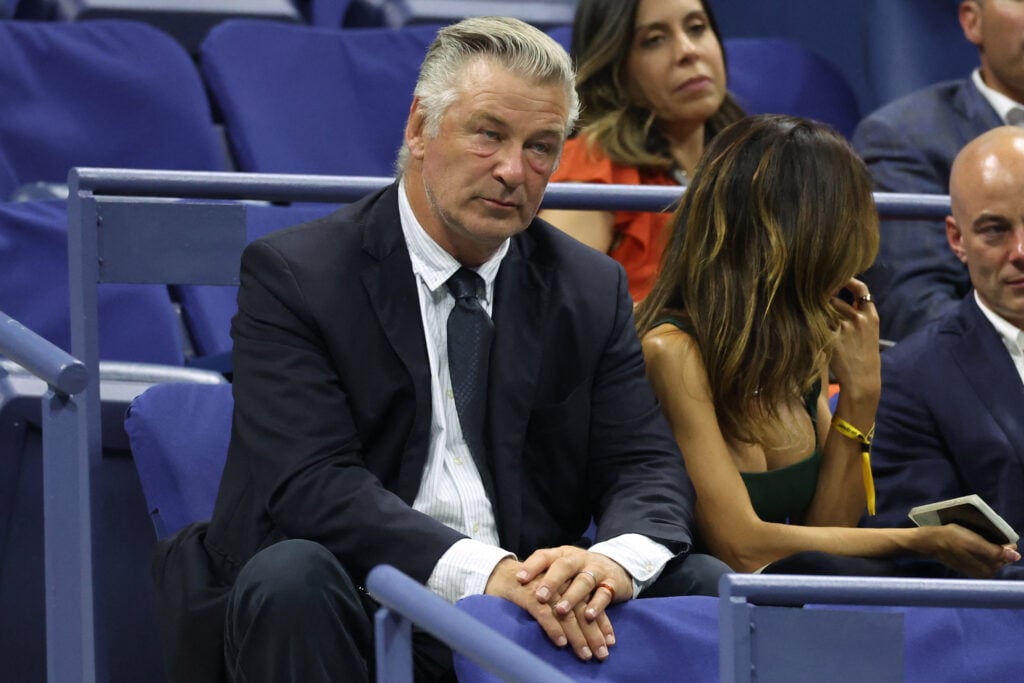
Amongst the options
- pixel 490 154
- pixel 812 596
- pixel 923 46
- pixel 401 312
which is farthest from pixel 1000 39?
pixel 812 596

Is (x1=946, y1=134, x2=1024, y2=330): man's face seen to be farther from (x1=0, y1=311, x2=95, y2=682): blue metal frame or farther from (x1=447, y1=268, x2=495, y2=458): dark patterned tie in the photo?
(x1=0, y1=311, x2=95, y2=682): blue metal frame

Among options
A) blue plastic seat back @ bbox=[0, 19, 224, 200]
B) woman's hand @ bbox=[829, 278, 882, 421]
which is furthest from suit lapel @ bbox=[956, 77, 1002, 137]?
blue plastic seat back @ bbox=[0, 19, 224, 200]

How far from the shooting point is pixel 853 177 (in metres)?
2.10

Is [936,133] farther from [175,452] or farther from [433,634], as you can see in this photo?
[433,634]

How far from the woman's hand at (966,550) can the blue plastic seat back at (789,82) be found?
2048 millimetres

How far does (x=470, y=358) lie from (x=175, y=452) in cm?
46

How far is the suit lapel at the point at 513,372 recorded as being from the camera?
1.86 meters

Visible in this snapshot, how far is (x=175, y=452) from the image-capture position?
2104mm

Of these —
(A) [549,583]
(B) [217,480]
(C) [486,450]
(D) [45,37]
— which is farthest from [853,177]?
(D) [45,37]

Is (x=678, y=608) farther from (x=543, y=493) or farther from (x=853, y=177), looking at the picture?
(x=853, y=177)

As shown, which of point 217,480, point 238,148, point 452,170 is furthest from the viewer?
point 238,148

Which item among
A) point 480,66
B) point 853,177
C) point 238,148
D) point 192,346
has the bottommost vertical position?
point 192,346

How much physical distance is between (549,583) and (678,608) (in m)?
0.14

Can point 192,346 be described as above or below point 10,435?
below
